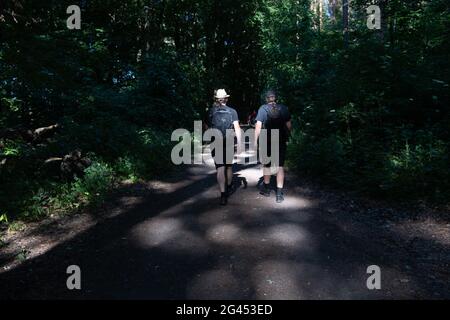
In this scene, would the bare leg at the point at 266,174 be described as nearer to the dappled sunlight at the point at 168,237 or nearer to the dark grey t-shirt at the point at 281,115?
the dark grey t-shirt at the point at 281,115

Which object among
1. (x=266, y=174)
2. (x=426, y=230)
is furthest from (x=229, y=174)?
(x=426, y=230)

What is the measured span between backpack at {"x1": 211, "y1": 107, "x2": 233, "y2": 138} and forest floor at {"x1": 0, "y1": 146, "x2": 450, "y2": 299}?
64.6 inches

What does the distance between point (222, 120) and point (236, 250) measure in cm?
297

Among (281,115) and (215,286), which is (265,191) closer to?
(281,115)

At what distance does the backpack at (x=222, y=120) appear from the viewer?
749 centimetres

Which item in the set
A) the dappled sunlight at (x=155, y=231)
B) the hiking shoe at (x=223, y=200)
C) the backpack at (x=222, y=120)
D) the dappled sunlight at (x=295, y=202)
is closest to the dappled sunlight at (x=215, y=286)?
the dappled sunlight at (x=155, y=231)

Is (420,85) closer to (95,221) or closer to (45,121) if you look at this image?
(95,221)

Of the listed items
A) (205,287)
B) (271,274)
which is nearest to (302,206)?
(271,274)

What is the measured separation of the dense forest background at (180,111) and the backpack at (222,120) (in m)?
2.98

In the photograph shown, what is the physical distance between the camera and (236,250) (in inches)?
216

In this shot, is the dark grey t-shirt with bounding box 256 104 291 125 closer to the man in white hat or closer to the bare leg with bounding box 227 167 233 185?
the man in white hat

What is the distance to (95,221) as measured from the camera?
7145 mm

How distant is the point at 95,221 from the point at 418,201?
625 cm

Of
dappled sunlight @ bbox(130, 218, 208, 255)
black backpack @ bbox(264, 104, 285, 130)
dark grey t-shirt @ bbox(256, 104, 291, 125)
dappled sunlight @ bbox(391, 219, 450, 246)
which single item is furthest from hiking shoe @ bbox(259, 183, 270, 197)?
dappled sunlight @ bbox(391, 219, 450, 246)
